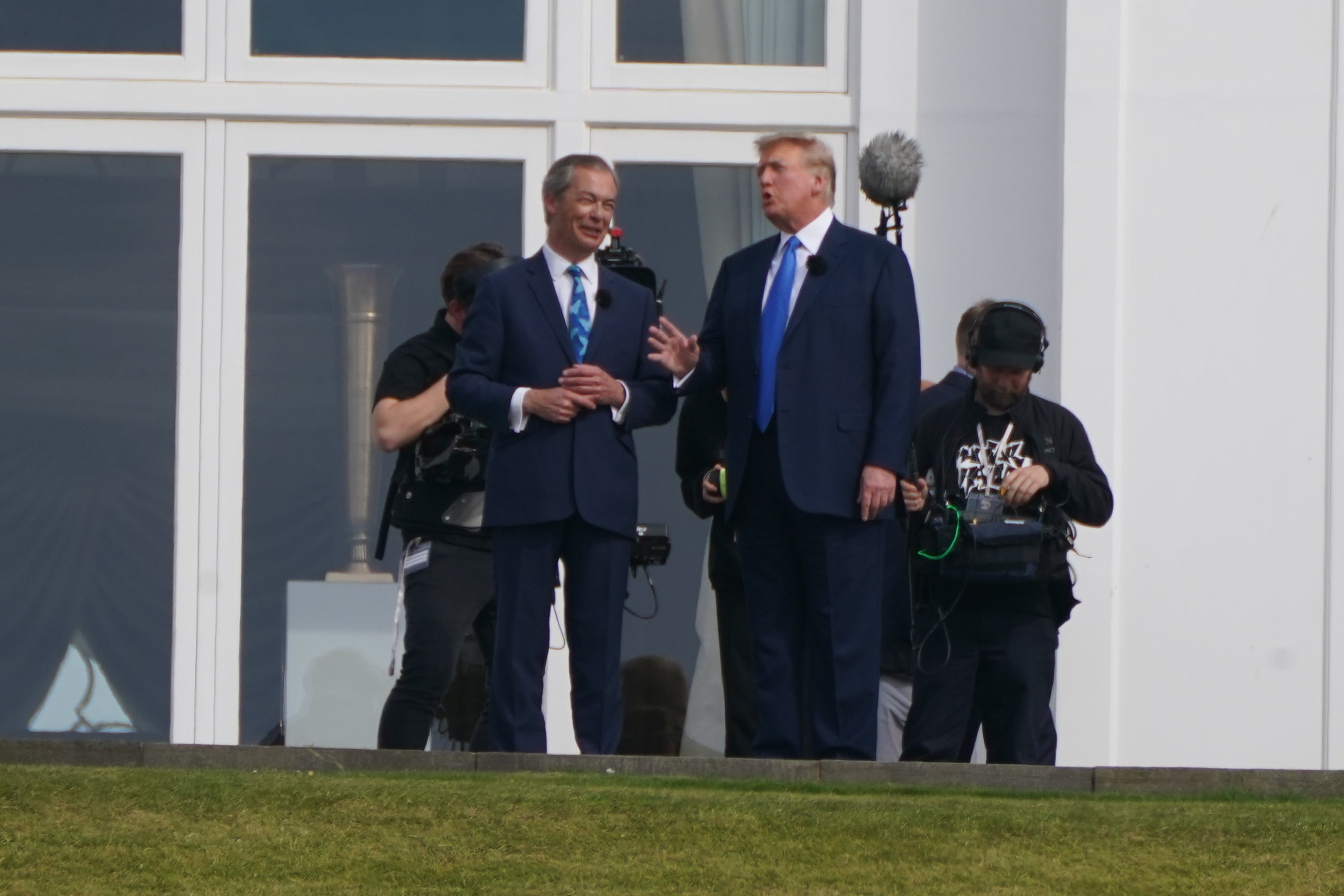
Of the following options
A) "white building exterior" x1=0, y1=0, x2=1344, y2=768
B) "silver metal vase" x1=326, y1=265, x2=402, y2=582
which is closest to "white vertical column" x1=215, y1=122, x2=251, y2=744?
"white building exterior" x1=0, y1=0, x2=1344, y2=768

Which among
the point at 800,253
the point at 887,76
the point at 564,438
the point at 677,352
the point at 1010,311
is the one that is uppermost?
the point at 887,76

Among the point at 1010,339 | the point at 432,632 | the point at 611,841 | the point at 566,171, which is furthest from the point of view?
the point at 432,632

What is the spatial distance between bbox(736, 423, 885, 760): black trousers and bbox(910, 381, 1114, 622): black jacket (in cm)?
54

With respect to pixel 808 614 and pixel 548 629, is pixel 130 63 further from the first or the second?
pixel 808 614

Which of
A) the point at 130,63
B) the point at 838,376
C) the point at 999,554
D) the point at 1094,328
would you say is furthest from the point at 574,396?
the point at 130,63

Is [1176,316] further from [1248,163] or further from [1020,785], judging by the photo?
[1020,785]

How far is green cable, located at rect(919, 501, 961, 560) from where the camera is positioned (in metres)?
6.05

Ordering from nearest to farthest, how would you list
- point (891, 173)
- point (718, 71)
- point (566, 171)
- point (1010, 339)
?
point (566, 171) → point (1010, 339) → point (891, 173) → point (718, 71)

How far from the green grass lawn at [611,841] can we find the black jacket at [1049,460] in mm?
1265

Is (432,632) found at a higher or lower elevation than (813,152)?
lower

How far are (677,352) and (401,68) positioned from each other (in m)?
2.93

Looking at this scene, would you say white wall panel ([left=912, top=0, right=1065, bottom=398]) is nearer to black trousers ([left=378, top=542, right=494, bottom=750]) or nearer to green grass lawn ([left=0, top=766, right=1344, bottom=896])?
black trousers ([left=378, top=542, right=494, bottom=750])

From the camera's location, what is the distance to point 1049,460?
6168mm

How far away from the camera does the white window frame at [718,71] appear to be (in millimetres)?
8352
